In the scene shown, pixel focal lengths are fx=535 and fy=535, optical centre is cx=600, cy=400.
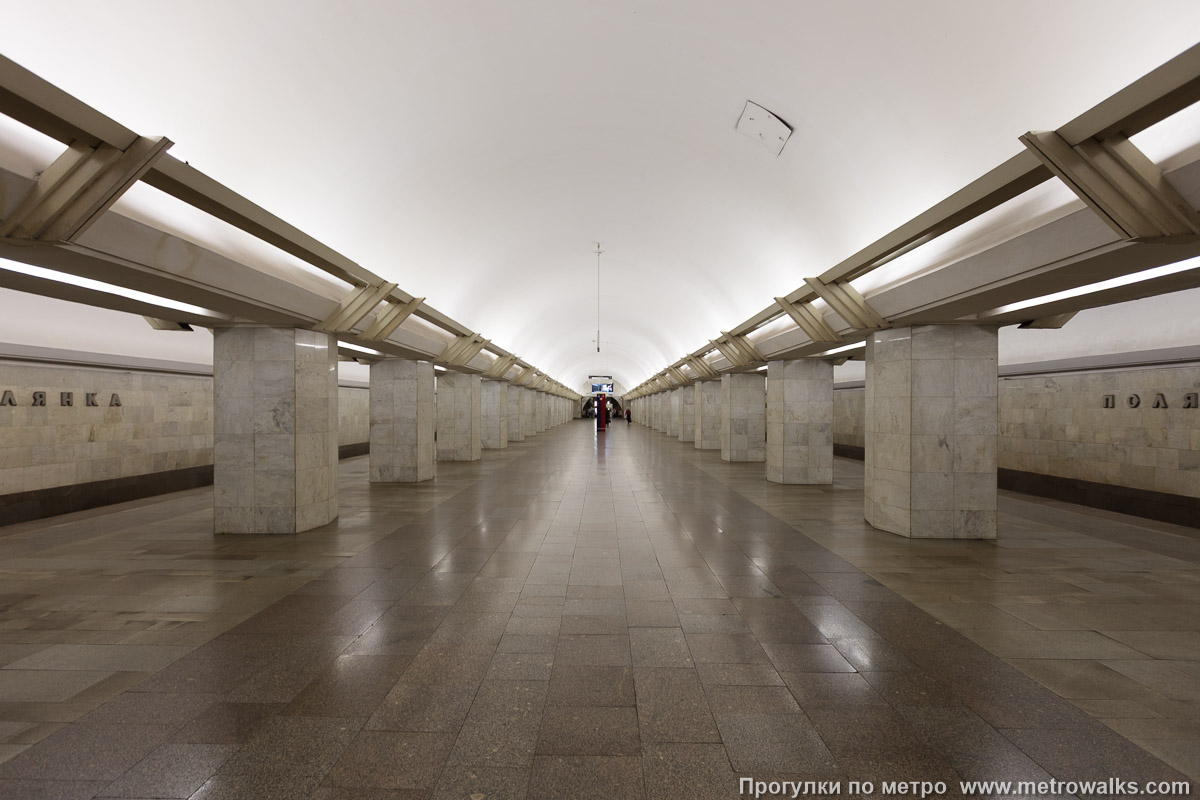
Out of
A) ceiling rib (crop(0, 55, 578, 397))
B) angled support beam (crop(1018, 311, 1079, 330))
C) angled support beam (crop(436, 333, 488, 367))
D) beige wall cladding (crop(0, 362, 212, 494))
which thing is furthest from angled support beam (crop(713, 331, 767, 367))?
beige wall cladding (crop(0, 362, 212, 494))

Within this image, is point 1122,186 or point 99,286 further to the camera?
point 99,286

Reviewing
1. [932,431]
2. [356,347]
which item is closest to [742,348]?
[932,431]

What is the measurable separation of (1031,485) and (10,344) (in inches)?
811

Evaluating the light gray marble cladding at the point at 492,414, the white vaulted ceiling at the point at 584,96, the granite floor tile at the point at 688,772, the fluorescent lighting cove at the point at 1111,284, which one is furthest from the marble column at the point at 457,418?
the granite floor tile at the point at 688,772

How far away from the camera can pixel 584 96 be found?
24.7 ft

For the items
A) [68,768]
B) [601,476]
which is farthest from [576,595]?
[601,476]

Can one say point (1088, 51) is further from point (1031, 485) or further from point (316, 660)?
point (1031, 485)

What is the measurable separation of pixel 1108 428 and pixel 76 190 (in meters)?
15.8

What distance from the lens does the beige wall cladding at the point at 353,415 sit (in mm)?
19766

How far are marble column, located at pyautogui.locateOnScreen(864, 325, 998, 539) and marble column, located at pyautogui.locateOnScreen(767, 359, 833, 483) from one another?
544cm

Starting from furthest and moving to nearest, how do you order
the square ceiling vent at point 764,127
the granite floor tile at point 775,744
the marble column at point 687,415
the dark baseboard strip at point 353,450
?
the marble column at point 687,415
the dark baseboard strip at point 353,450
the square ceiling vent at point 764,127
the granite floor tile at point 775,744

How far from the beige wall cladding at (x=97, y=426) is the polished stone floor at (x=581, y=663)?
269 cm

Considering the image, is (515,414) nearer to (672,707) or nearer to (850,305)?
(850,305)

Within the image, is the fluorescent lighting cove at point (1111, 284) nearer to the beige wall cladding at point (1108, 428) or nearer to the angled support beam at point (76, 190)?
the beige wall cladding at point (1108, 428)
